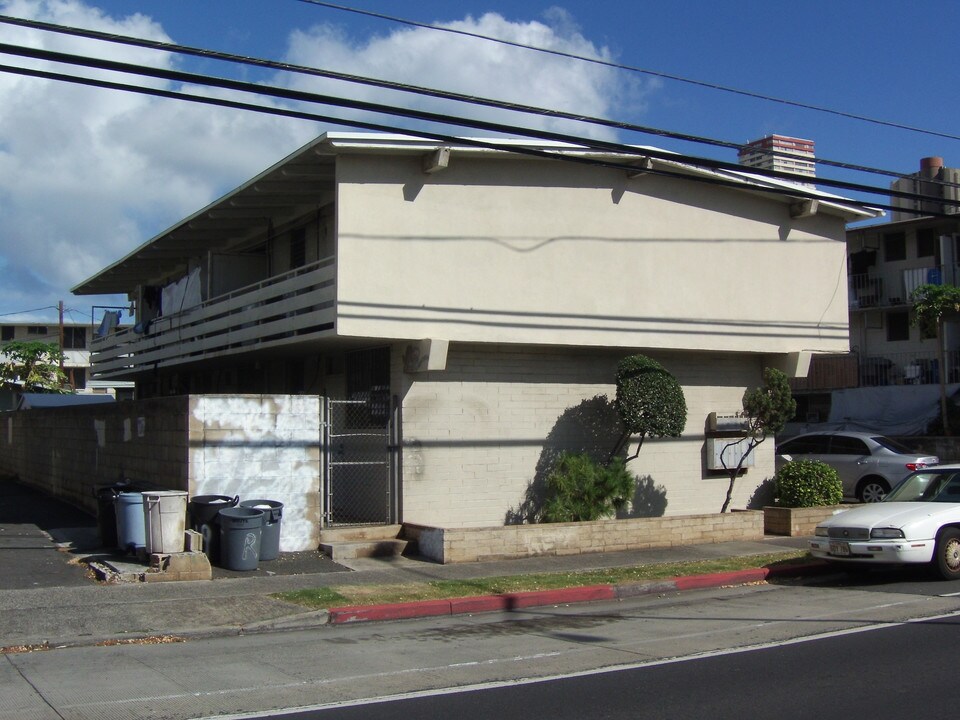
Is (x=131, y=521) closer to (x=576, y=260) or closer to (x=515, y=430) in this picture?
(x=515, y=430)

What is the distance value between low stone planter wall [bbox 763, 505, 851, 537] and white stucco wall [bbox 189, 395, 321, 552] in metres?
8.64

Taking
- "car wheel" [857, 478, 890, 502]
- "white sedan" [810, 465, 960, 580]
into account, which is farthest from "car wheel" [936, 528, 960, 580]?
"car wheel" [857, 478, 890, 502]

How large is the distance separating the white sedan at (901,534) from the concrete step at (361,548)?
6061 mm

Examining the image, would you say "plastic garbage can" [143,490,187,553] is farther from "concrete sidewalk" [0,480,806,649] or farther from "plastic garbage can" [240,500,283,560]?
"plastic garbage can" [240,500,283,560]

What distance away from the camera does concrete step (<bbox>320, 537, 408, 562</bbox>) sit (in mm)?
14672

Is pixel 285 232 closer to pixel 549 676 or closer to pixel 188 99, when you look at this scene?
pixel 188 99

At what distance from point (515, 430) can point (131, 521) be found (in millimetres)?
6292

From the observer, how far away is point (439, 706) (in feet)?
24.3

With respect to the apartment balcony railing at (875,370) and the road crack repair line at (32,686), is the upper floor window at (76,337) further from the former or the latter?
the road crack repair line at (32,686)

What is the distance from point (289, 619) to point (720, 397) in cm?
1077

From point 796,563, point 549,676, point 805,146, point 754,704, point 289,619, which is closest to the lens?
point 754,704

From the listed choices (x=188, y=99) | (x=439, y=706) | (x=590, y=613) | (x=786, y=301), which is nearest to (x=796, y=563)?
(x=590, y=613)

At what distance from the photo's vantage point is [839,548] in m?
13.4

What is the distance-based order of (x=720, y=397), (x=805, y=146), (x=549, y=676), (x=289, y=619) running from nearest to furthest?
1. (x=549, y=676)
2. (x=289, y=619)
3. (x=720, y=397)
4. (x=805, y=146)
